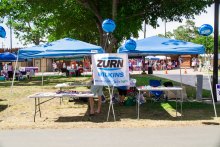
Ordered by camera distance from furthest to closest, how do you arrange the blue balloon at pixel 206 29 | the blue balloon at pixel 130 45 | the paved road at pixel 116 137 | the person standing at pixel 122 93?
1. the person standing at pixel 122 93
2. the blue balloon at pixel 130 45
3. the blue balloon at pixel 206 29
4. the paved road at pixel 116 137

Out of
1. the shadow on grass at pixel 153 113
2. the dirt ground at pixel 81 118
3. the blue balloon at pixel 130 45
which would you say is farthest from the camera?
the blue balloon at pixel 130 45

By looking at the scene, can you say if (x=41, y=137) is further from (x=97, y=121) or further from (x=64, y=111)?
(x=64, y=111)

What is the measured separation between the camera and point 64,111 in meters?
12.3

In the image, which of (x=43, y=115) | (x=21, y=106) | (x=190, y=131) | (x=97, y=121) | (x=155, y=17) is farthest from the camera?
(x=155, y=17)

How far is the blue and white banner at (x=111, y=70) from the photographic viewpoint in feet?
34.5

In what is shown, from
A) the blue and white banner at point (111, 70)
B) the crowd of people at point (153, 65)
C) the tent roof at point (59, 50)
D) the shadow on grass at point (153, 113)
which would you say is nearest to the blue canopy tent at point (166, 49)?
the blue and white banner at point (111, 70)

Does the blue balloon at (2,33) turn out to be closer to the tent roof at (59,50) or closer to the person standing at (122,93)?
the tent roof at (59,50)

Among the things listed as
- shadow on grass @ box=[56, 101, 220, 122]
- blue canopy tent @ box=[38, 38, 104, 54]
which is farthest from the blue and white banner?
shadow on grass @ box=[56, 101, 220, 122]

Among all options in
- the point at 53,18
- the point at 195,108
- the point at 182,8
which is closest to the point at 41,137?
the point at 195,108

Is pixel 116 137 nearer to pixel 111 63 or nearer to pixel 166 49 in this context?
pixel 111 63

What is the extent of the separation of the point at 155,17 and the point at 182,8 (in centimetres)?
160

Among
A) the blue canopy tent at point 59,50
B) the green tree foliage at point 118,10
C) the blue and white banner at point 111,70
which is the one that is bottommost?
the blue and white banner at point 111,70

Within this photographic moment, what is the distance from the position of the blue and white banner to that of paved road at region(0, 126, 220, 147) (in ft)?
7.02

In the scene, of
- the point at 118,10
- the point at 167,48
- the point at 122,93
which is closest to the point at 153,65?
the point at 118,10
